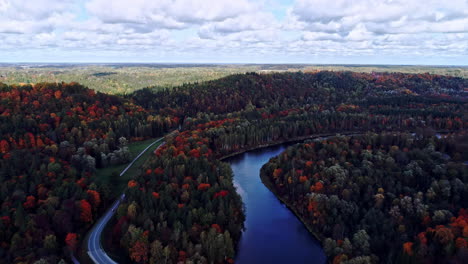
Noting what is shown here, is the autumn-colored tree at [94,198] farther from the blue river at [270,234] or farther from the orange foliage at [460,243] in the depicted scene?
the orange foliage at [460,243]

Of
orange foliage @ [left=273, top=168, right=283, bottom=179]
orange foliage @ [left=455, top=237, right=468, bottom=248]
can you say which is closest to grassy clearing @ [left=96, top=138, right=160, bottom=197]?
orange foliage @ [left=273, top=168, right=283, bottom=179]

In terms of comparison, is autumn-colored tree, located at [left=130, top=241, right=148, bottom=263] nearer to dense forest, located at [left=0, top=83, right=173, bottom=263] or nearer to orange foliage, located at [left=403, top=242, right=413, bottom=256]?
dense forest, located at [left=0, top=83, right=173, bottom=263]

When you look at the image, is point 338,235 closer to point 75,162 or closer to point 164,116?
point 75,162

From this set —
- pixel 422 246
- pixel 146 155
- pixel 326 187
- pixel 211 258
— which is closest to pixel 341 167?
pixel 326 187

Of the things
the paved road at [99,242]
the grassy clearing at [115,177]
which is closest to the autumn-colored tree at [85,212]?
the paved road at [99,242]

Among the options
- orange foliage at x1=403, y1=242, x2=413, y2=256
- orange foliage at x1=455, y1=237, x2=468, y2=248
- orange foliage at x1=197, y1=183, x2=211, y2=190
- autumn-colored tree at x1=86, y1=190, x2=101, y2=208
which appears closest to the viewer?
orange foliage at x1=403, y1=242, x2=413, y2=256

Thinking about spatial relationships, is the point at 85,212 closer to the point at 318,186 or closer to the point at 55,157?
the point at 55,157

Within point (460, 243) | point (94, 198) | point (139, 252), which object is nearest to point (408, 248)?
point (460, 243)
